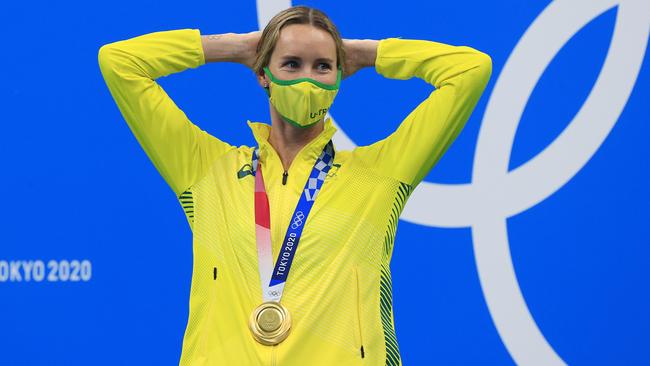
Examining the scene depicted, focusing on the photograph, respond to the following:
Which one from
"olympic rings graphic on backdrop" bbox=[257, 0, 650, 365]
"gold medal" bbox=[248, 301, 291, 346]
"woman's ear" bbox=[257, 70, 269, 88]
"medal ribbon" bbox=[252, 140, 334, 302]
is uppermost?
"olympic rings graphic on backdrop" bbox=[257, 0, 650, 365]

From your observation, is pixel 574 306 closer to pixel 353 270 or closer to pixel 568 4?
pixel 568 4

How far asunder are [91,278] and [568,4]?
186 centimetres

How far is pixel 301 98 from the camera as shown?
2.58 meters

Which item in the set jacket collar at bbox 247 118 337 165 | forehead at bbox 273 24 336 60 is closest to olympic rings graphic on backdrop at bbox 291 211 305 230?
jacket collar at bbox 247 118 337 165

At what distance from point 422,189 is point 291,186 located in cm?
131

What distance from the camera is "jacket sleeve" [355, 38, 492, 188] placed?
8.73ft

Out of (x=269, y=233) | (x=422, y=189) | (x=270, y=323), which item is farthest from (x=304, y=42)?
(x=422, y=189)

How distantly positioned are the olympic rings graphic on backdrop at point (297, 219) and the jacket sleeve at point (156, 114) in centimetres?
26

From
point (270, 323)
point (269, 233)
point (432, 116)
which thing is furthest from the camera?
point (432, 116)

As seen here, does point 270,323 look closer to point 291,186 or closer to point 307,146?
point 291,186

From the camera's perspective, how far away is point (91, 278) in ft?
12.4

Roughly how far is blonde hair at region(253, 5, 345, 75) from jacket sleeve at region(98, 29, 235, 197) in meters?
0.22

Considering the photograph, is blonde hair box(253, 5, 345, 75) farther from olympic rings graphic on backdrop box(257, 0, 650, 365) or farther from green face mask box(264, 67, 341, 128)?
olympic rings graphic on backdrop box(257, 0, 650, 365)

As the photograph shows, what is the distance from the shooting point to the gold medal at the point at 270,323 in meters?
2.46
